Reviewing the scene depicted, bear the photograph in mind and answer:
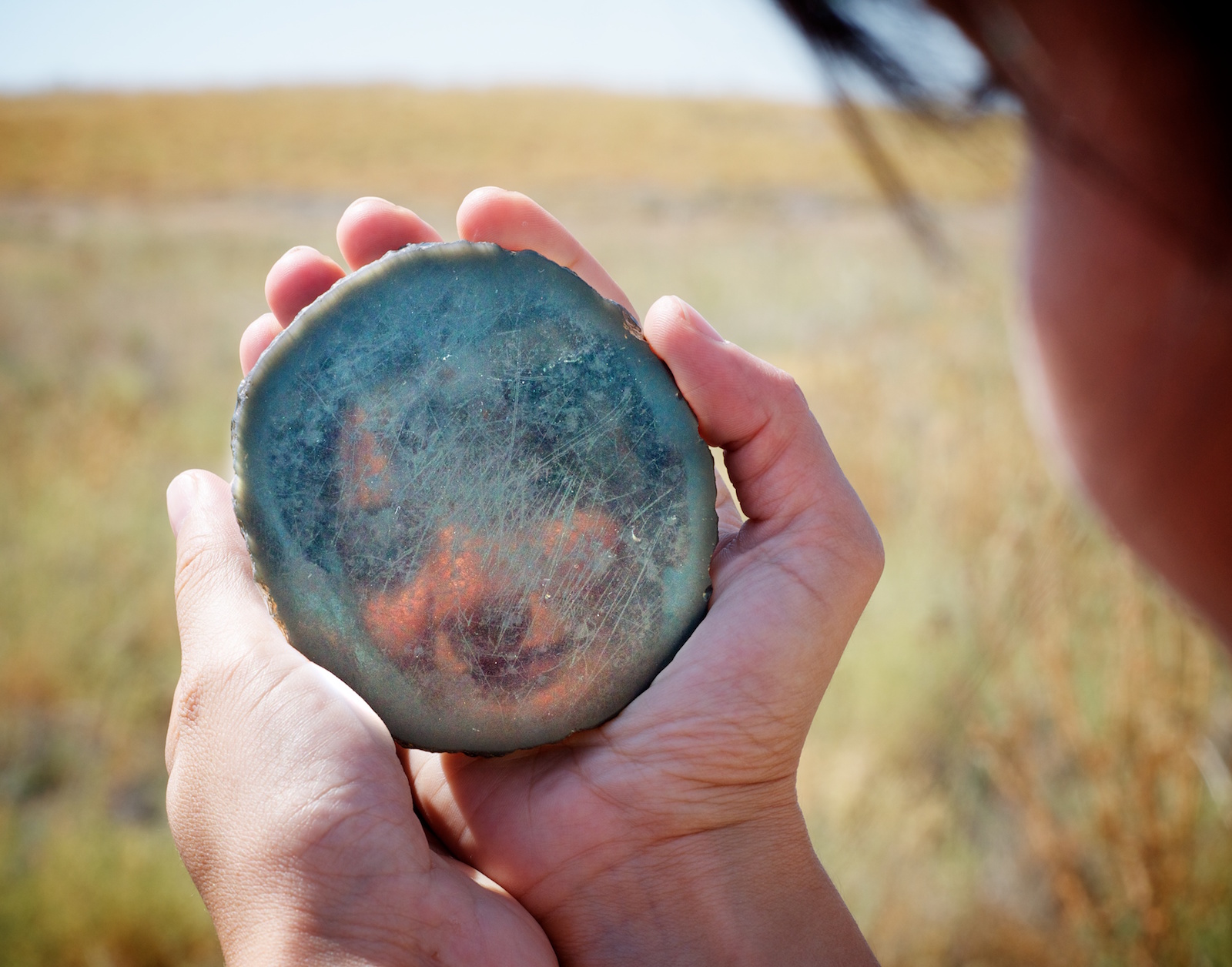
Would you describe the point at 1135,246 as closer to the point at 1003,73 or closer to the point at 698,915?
the point at 1003,73

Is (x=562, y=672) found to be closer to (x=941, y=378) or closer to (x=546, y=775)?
(x=546, y=775)

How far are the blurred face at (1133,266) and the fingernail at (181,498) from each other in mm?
1330

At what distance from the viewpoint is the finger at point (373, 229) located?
1.42 meters

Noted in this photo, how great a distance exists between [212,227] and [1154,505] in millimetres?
18733

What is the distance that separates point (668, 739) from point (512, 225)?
93 centimetres

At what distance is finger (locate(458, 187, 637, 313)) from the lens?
1.41 metres

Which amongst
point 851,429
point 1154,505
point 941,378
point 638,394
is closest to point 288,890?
point 638,394

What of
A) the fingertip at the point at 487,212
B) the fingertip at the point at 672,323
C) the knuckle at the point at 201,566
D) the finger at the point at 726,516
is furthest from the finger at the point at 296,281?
the finger at the point at 726,516

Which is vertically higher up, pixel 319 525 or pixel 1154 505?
pixel 1154 505

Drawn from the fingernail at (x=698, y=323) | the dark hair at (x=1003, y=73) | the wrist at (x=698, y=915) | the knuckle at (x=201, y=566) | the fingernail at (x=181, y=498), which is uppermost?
the dark hair at (x=1003, y=73)

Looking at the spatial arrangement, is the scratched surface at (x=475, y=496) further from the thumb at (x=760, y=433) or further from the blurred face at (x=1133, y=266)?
the blurred face at (x=1133, y=266)

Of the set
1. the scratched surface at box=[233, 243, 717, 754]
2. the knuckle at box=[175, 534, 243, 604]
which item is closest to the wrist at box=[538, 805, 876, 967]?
the scratched surface at box=[233, 243, 717, 754]

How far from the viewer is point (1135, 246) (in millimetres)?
557

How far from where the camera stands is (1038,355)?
682 millimetres
